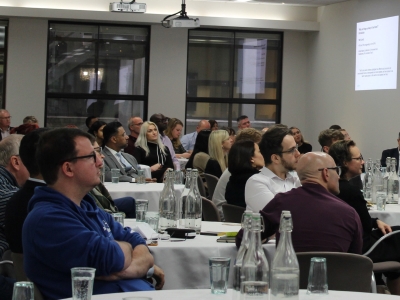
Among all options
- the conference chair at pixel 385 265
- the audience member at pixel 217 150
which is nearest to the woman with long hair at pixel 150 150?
the audience member at pixel 217 150

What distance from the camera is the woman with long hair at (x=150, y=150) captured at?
9336mm

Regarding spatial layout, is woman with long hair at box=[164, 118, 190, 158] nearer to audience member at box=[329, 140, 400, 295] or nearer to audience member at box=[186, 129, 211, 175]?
audience member at box=[186, 129, 211, 175]

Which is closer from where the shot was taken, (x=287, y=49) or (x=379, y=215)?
(x=379, y=215)

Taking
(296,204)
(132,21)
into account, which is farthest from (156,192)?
(132,21)

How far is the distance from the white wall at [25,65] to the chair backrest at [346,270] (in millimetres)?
11881

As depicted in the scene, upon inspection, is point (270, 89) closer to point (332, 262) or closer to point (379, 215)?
point (379, 215)

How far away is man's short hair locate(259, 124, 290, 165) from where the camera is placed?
193 inches

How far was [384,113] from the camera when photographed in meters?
12.1

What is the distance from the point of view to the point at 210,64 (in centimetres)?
1508

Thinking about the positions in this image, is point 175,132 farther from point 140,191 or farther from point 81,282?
point 81,282

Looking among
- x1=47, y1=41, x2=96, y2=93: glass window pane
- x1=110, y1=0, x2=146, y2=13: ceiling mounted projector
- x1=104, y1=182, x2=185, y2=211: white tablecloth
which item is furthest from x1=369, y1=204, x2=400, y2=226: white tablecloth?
x1=47, y1=41, x2=96, y2=93: glass window pane

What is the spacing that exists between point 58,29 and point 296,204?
11.7m

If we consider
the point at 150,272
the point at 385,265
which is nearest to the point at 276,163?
the point at 385,265

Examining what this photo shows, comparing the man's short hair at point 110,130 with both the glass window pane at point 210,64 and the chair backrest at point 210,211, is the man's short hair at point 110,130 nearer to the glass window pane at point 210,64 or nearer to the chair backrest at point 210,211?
the chair backrest at point 210,211
